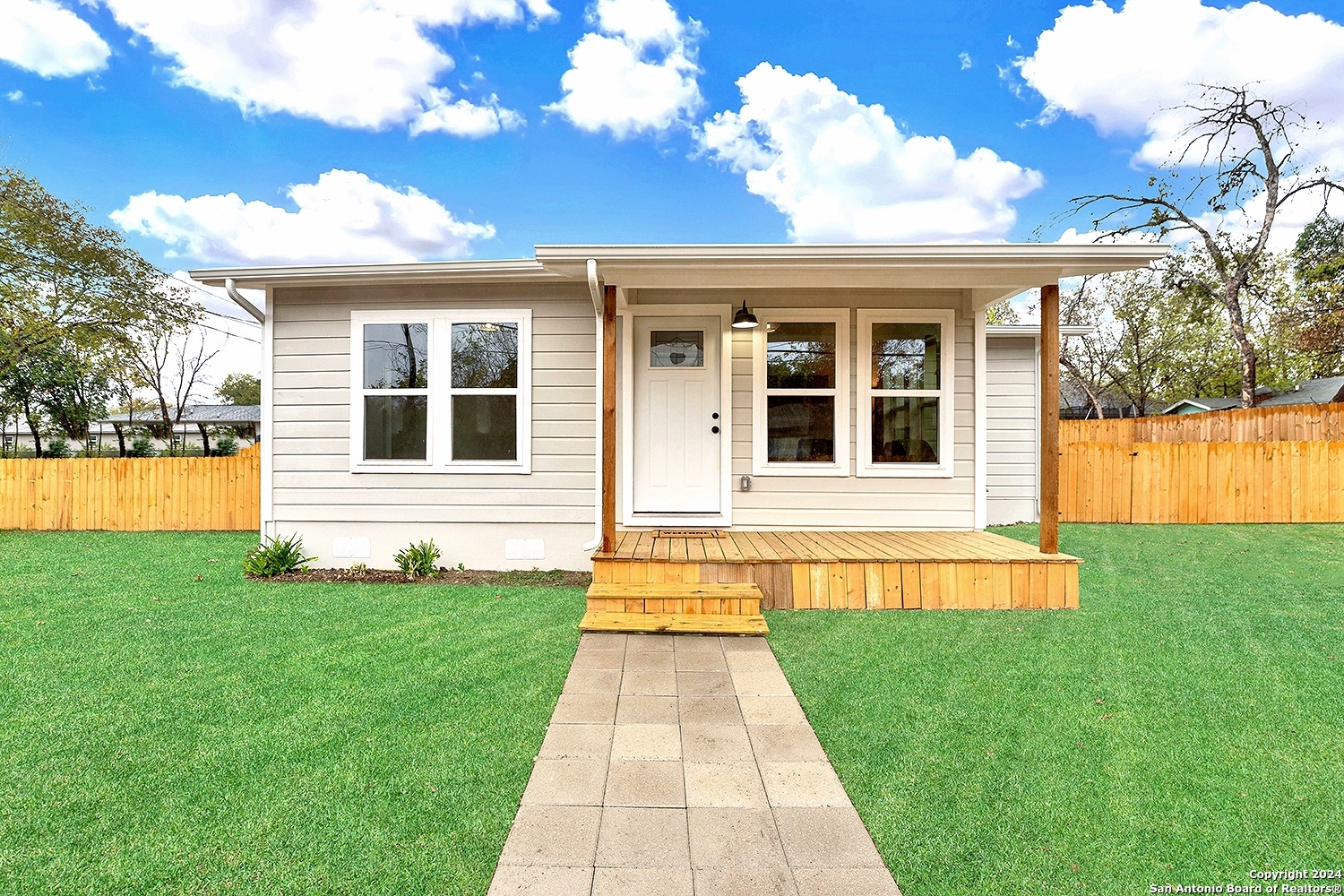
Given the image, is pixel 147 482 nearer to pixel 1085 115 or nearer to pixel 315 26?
pixel 315 26

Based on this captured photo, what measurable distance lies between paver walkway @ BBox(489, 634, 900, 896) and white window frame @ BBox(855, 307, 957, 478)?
2.74 metres

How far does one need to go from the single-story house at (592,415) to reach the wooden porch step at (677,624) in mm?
1347

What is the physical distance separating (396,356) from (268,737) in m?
3.58

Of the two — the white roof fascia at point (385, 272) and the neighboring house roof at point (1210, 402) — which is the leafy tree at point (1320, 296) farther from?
the white roof fascia at point (385, 272)

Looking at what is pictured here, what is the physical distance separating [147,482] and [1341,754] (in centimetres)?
1091

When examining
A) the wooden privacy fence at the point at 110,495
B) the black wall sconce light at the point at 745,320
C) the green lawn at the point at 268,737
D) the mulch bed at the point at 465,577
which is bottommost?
the green lawn at the point at 268,737

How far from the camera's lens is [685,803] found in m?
1.79

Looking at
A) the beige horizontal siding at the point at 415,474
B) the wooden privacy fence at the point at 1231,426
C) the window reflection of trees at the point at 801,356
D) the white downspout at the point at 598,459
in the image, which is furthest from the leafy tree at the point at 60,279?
the wooden privacy fence at the point at 1231,426

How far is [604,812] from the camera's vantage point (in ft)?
5.68

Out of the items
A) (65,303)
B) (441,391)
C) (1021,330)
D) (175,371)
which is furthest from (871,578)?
(175,371)

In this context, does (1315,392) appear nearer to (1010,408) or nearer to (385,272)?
(1010,408)

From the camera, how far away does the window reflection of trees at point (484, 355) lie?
4996 mm

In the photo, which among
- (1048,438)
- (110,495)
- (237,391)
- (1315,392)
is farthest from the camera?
(237,391)

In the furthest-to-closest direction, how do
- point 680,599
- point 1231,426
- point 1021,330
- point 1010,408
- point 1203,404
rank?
point 1203,404 < point 1231,426 < point 1010,408 < point 1021,330 < point 680,599
